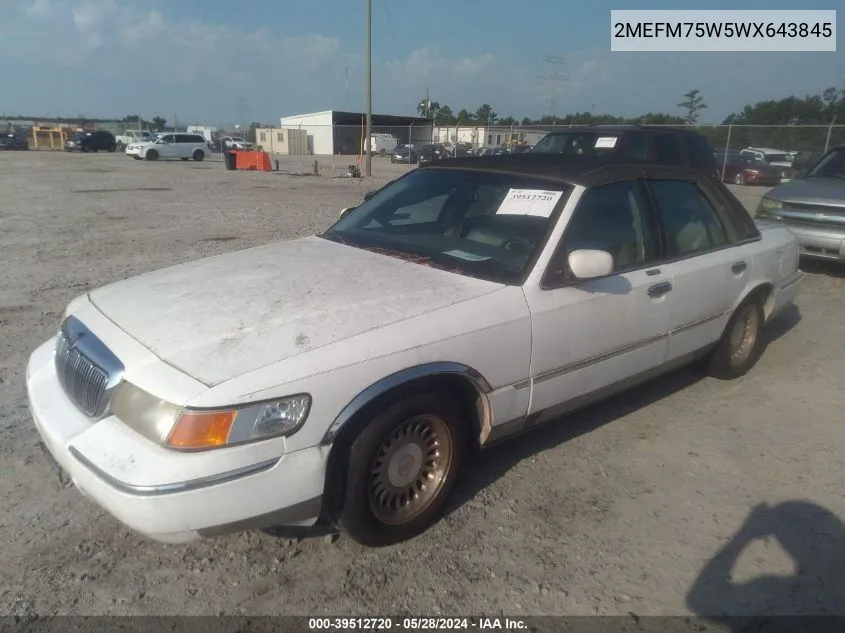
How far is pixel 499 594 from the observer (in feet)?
7.91

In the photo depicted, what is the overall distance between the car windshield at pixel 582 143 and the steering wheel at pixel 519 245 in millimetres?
7204

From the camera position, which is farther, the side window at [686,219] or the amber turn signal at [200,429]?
the side window at [686,219]

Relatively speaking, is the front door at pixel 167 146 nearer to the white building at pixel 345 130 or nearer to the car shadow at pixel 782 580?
the white building at pixel 345 130

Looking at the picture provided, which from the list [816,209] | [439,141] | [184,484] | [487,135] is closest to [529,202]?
[184,484]

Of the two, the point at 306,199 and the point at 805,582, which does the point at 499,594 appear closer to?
the point at 805,582

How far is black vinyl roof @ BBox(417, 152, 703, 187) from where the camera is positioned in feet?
11.1

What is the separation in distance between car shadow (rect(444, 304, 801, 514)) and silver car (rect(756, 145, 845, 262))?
3.63m

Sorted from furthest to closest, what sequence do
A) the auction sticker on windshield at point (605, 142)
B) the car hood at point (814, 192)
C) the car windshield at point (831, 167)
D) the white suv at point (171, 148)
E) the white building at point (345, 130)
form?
the white building at point (345, 130) → the white suv at point (171, 148) → the auction sticker on windshield at point (605, 142) → the car windshield at point (831, 167) → the car hood at point (814, 192)

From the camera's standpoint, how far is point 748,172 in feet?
75.9

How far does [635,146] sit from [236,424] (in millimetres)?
9491

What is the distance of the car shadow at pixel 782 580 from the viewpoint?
236cm

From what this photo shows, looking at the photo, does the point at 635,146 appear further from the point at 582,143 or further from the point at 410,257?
the point at 410,257

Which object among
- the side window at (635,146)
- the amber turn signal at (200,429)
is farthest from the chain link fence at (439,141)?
the amber turn signal at (200,429)

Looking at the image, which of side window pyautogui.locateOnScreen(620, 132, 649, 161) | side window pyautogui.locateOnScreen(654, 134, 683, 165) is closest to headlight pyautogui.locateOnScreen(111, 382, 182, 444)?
side window pyautogui.locateOnScreen(620, 132, 649, 161)
